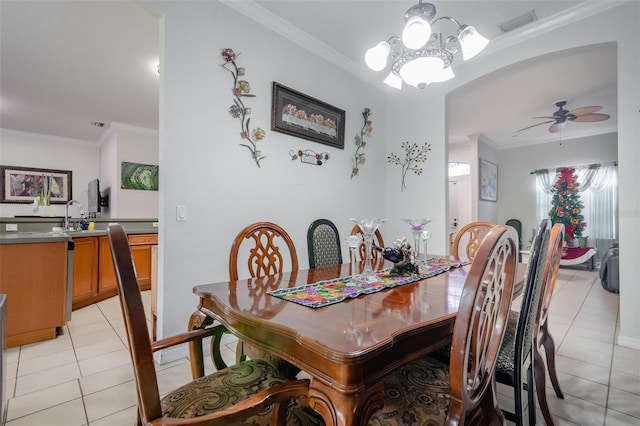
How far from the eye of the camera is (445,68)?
1904 mm

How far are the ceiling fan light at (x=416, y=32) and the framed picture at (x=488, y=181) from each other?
18.1 feet

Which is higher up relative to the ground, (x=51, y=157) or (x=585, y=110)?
(x=585, y=110)

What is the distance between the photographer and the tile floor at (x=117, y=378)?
1499mm

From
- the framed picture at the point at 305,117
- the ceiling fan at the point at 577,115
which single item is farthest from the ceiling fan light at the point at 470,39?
the ceiling fan at the point at 577,115

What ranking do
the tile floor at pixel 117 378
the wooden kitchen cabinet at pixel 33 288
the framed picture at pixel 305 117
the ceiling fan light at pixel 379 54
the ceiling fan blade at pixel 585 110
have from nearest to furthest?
1. the tile floor at pixel 117 378
2. the ceiling fan light at pixel 379 54
3. the wooden kitchen cabinet at pixel 33 288
4. the framed picture at pixel 305 117
5. the ceiling fan blade at pixel 585 110

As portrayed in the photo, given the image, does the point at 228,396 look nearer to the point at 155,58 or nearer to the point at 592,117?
the point at 155,58

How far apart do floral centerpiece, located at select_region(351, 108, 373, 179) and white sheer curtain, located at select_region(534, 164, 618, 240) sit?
16.9ft

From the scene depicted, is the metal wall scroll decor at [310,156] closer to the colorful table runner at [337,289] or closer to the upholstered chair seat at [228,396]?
the colorful table runner at [337,289]

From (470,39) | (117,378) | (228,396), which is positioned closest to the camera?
(228,396)

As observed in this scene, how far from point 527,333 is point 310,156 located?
7.62 ft

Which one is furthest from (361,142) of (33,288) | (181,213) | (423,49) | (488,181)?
(488,181)

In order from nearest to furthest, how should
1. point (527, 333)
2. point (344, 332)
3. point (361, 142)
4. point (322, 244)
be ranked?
point (344, 332)
point (527, 333)
point (322, 244)
point (361, 142)

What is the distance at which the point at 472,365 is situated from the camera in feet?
2.64

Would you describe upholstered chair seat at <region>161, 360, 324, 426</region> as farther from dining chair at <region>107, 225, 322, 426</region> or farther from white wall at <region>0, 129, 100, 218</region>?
white wall at <region>0, 129, 100, 218</region>
